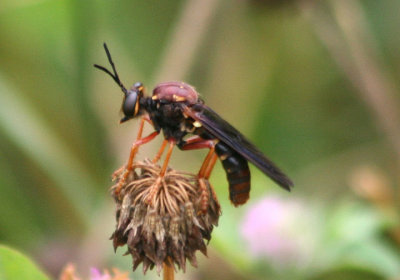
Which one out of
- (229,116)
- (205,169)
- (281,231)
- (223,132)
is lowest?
(205,169)

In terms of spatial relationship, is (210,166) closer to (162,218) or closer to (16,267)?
(162,218)

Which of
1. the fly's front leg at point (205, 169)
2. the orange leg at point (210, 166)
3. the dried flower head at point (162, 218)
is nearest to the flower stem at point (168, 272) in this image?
the dried flower head at point (162, 218)

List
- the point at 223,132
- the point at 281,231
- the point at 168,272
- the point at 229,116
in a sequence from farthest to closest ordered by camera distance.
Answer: the point at 229,116, the point at 281,231, the point at 223,132, the point at 168,272

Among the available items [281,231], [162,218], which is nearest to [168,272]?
[162,218]

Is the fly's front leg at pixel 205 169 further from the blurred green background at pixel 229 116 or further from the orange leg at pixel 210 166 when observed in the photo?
the blurred green background at pixel 229 116

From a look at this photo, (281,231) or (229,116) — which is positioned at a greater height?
(229,116)

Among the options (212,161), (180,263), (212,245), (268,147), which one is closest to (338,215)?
(212,245)
